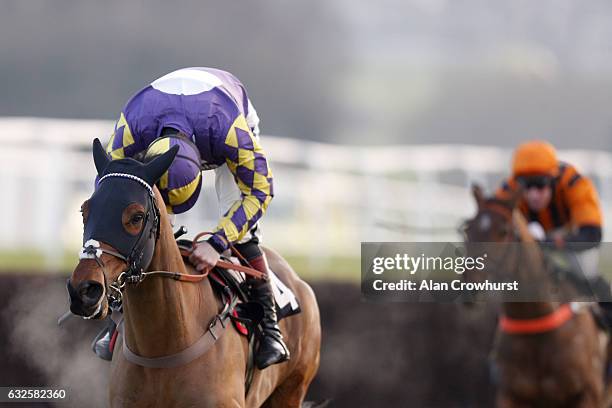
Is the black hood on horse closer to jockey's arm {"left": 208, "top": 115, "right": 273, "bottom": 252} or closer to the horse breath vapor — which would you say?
jockey's arm {"left": 208, "top": 115, "right": 273, "bottom": 252}

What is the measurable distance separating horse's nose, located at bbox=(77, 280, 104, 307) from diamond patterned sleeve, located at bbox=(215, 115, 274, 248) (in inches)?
33.9

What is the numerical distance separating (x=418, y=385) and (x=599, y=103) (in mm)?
5405

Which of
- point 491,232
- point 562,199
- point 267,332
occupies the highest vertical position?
point 562,199

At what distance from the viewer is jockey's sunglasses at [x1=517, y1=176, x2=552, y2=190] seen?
5.36m

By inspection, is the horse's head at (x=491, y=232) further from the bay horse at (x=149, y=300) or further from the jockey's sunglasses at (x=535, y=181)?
the bay horse at (x=149, y=300)

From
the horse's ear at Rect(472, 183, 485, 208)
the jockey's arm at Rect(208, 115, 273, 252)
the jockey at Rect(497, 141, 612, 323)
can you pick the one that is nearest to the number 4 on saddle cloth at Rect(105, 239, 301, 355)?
the jockey's arm at Rect(208, 115, 273, 252)

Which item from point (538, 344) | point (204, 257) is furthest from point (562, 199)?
point (204, 257)

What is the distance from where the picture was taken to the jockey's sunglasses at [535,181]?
17.6 ft

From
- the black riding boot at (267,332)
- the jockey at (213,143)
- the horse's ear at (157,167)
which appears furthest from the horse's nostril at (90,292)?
the black riding boot at (267,332)

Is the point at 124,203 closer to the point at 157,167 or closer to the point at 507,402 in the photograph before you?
the point at 157,167

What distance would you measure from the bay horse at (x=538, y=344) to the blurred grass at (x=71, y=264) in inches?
53.7

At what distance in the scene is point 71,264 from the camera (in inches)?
253

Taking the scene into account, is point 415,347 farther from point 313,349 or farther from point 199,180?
point 199,180

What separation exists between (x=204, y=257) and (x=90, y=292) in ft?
2.29
